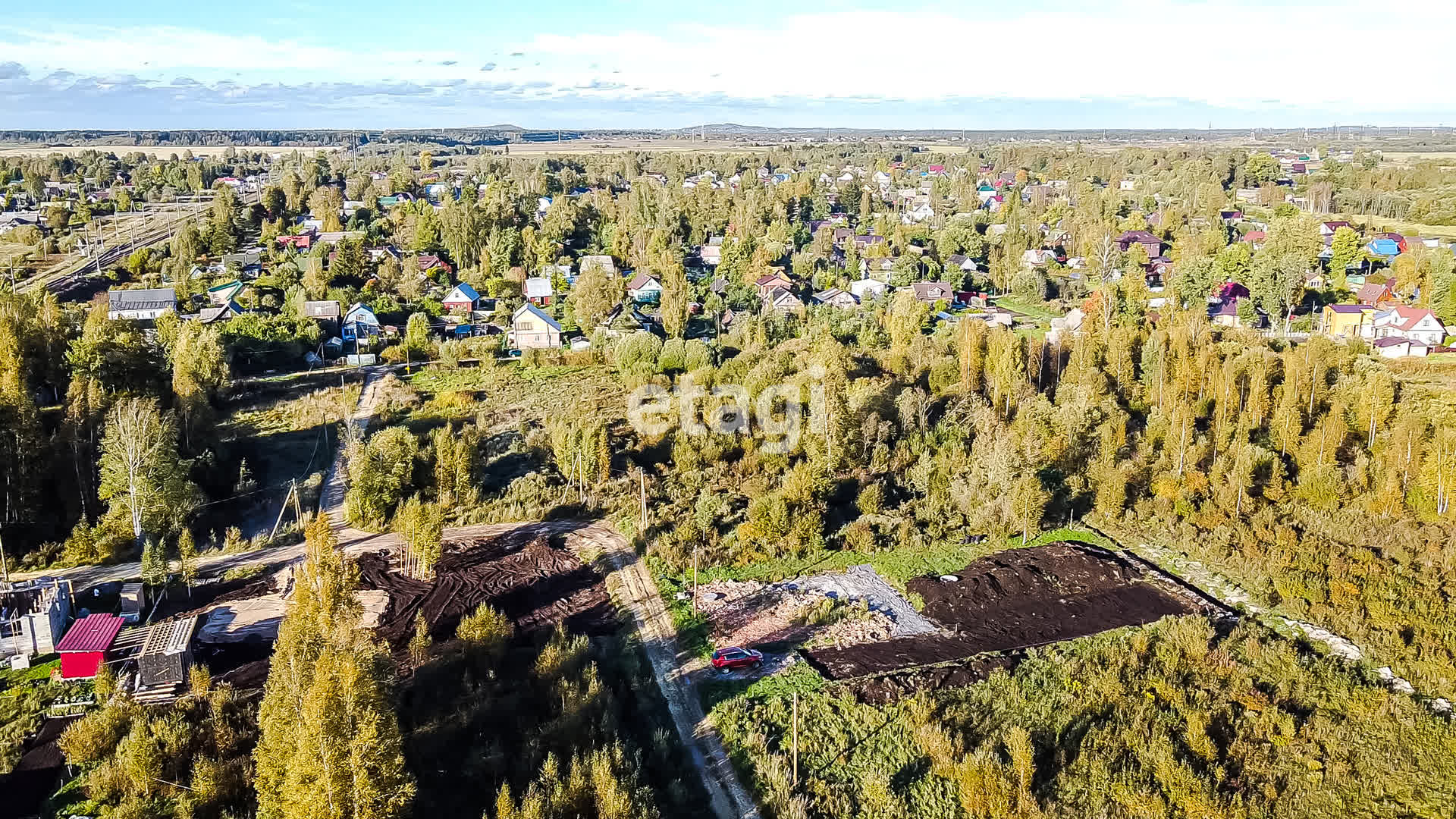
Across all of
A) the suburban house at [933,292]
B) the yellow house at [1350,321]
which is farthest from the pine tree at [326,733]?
the yellow house at [1350,321]

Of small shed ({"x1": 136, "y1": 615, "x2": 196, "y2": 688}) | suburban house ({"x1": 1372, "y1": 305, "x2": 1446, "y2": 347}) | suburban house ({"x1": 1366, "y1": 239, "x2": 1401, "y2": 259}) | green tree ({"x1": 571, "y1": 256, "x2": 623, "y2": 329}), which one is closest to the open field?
green tree ({"x1": 571, "y1": 256, "x2": 623, "y2": 329})

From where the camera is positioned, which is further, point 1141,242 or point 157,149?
point 157,149

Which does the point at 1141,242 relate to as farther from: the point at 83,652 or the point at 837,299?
the point at 83,652

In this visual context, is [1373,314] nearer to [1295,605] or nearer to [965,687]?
[1295,605]

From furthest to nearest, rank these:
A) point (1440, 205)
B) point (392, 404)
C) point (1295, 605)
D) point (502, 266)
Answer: point (1440, 205)
point (502, 266)
point (392, 404)
point (1295, 605)

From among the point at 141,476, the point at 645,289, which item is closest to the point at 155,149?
the point at 645,289

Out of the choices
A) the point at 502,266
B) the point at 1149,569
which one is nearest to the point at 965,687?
the point at 1149,569

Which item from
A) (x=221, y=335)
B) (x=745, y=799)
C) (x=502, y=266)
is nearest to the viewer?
(x=745, y=799)
